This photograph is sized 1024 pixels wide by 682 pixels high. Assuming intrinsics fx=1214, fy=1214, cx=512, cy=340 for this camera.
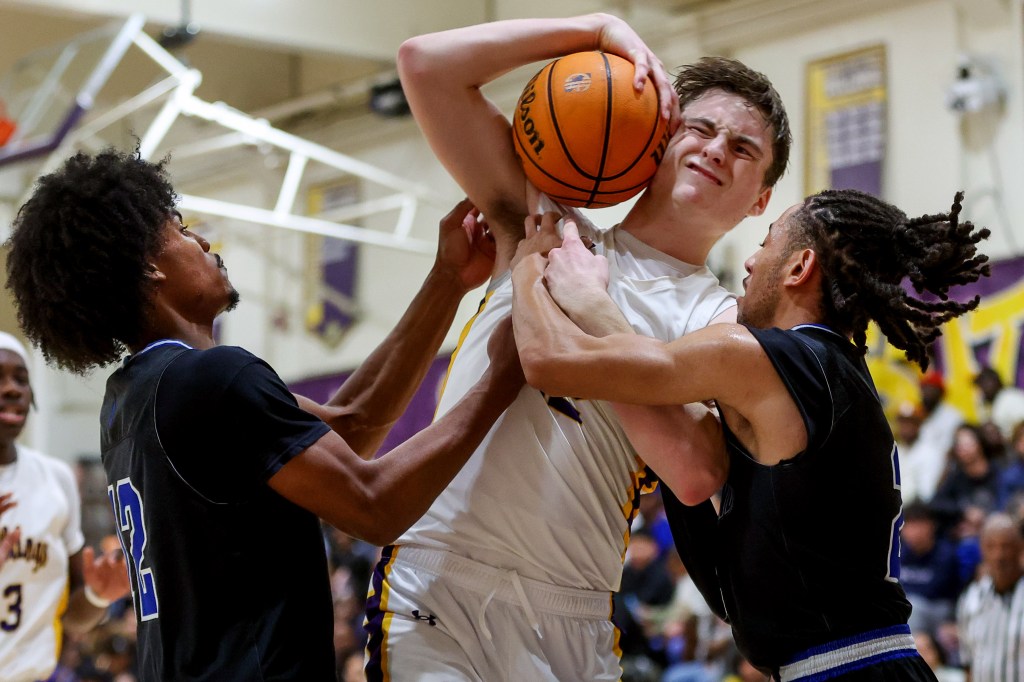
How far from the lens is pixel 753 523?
9.64 ft

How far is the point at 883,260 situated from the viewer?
3.10 meters

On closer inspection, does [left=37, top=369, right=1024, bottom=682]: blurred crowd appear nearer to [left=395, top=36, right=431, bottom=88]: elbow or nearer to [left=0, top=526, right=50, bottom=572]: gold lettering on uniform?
[left=0, top=526, right=50, bottom=572]: gold lettering on uniform

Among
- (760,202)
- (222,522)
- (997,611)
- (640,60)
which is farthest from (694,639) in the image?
(222,522)

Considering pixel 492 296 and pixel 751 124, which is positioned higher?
pixel 751 124

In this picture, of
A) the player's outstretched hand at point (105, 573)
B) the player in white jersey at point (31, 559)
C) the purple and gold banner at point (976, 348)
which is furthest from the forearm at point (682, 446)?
the purple and gold banner at point (976, 348)

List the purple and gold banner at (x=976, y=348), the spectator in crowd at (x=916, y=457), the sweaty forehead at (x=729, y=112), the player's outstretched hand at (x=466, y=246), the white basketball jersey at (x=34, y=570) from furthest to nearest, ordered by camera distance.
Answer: the purple and gold banner at (x=976, y=348) → the spectator in crowd at (x=916, y=457) → the white basketball jersey at (x=34, y=570) → the player's outstretched hand at (x=466, y=246) → the sweaty forehead at (x=729, y=112)

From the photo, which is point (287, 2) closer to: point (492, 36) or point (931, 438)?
point (931, 438)

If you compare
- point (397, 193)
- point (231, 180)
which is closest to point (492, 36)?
point (397, 193)

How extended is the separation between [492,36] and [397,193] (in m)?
12.0

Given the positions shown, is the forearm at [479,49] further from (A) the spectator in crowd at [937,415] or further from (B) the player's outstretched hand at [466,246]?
(A) the spectator in crowd at [937,415]

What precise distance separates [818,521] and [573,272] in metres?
0.88

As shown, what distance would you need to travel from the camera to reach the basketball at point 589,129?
3295 mm

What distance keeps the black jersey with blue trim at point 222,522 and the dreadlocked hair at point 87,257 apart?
22cm

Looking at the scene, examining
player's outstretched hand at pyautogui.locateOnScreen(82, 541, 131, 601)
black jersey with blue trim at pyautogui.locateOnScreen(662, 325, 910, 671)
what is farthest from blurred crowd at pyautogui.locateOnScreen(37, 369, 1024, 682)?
black jersey with blue trim at pyautogui.locateOnScreen(662, 325, 910, 671)
